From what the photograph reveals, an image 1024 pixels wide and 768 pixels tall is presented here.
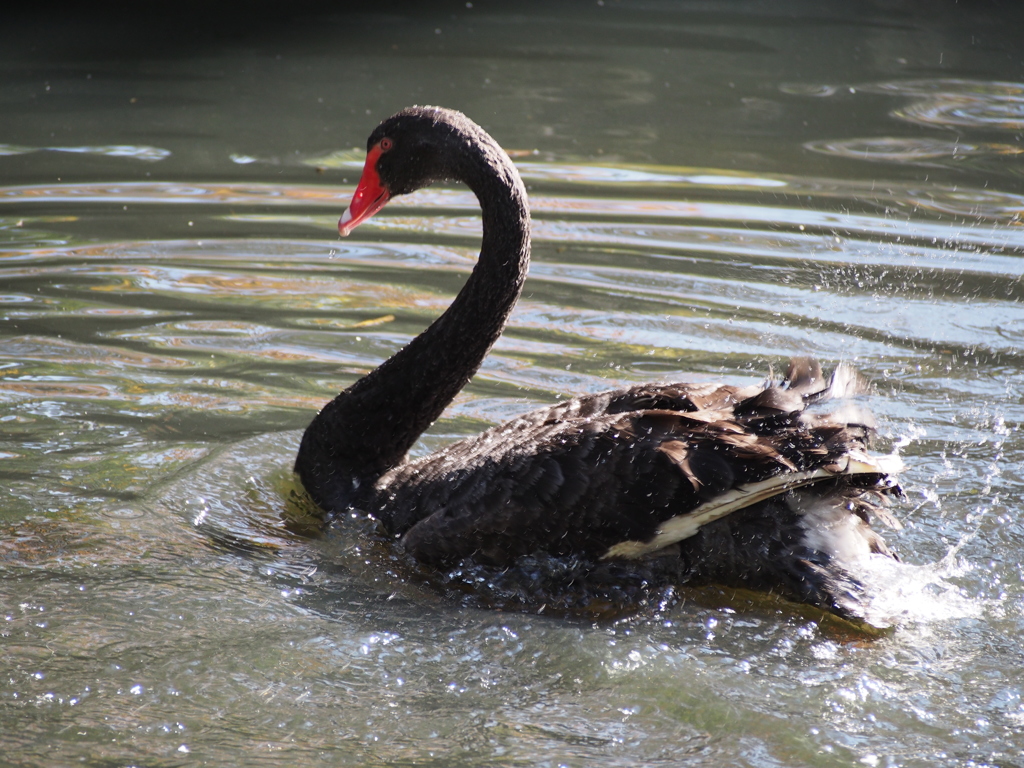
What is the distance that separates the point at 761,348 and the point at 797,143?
3.80 m

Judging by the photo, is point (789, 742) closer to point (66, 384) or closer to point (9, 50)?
point (66, 384)

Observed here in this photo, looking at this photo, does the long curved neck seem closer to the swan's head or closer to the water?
the swan's head

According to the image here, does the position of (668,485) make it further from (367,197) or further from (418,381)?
(367,197)

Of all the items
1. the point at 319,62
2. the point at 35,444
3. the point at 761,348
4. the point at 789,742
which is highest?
the point at 319,62

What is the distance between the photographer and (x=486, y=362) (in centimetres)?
534

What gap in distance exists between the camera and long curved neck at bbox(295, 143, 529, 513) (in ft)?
13.1

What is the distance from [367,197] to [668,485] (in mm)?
1812

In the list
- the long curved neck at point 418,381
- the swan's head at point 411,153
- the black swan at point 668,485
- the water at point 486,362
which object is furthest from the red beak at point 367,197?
the water at point 486,362

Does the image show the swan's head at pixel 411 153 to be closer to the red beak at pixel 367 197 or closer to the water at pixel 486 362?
the red beak at pixel 367 197

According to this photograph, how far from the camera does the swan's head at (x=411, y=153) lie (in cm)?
407

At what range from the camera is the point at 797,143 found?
8.62 m

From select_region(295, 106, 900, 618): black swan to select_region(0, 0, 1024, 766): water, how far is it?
0.60ft

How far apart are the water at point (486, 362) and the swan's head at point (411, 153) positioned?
104cm

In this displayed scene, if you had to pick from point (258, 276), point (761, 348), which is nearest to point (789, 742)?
point (761, 348)
